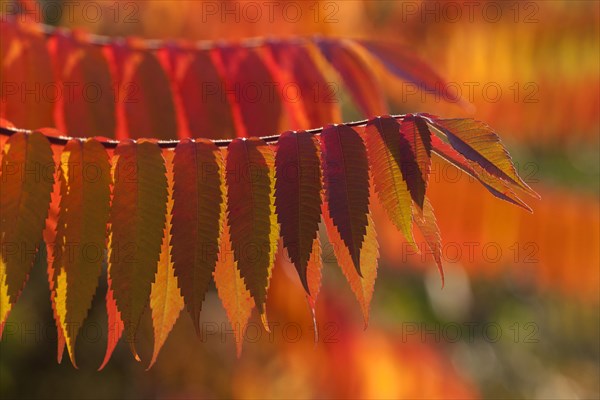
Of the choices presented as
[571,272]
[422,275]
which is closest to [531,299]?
[422,275]

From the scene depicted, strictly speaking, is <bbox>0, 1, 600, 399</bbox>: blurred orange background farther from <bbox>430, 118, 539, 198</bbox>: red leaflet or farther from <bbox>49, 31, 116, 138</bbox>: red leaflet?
<bbox>430, 118, 539, 198</bbox>: red leaflet

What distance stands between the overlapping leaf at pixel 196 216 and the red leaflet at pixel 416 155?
0.60 feet

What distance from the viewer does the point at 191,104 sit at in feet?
4.04

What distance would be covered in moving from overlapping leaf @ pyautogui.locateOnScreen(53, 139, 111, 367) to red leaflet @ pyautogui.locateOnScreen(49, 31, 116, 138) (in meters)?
0.40

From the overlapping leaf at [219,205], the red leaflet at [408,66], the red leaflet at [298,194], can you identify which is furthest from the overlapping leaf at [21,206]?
the red leaflet at [408,66]

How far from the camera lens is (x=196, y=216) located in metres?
0.71

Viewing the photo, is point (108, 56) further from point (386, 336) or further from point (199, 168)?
point (386, 336)

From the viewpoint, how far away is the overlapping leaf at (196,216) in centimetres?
67

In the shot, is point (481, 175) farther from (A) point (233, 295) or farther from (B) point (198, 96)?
(B) point (198, 96)

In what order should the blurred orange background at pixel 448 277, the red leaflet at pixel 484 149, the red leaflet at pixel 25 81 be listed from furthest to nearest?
the blurred orange background at pixel 448 277 < the red leaflet at pixel 25 81 < the red leaflet at pixel 484 149

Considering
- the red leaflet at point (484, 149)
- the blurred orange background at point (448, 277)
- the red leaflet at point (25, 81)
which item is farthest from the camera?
the blurred orange background at point (448, 277)

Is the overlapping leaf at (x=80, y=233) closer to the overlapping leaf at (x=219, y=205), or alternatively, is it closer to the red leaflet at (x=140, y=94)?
the overlapping leaf at (x=219, y=205)

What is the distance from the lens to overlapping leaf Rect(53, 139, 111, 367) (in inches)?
27.9

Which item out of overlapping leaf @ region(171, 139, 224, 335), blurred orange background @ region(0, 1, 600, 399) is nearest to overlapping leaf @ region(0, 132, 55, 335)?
overlapping leaf @ region(171, 139, 224, 335)
